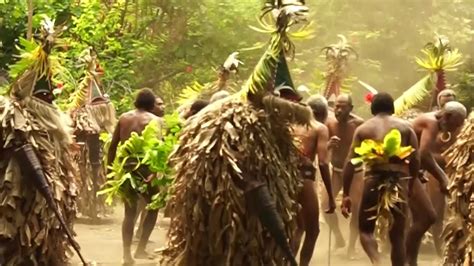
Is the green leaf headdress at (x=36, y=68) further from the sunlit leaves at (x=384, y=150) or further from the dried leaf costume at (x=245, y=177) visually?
the sunlit leaves at (x=384, y=150)

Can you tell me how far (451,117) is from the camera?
10.1 meters

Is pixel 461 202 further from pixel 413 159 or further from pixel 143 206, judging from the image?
pixel 143 206

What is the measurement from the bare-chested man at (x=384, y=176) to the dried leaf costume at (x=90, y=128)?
5.51 metres

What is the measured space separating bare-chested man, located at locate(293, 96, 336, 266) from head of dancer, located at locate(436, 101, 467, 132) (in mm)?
1498

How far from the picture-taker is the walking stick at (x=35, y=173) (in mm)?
7738

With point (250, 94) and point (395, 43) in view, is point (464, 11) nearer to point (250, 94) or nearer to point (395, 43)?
point (395, 43)

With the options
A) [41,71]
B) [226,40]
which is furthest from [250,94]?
[226,40]

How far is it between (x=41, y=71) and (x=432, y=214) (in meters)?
3.86

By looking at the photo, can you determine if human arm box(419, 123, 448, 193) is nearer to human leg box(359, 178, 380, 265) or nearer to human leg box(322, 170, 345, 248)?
human leg box(359, 178, 380, 265)

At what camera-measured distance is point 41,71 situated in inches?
320

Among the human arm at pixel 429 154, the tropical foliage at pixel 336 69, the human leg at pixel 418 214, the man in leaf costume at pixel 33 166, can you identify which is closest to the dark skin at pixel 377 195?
the human leg at pixel 418 214

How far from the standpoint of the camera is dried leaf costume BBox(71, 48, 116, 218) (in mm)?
13781

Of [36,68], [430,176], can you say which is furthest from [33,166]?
[430,176]

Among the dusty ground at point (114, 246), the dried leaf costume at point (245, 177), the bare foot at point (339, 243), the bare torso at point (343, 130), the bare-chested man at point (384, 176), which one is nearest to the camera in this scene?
the dried leaf costume at point (245, 177)
